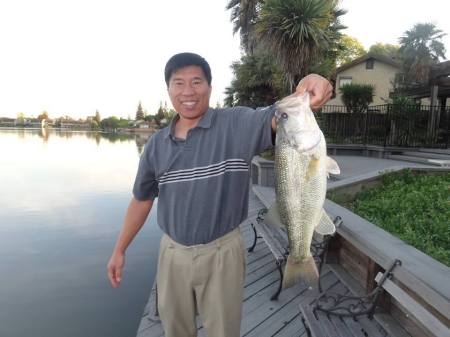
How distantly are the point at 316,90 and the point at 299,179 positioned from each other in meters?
0.42

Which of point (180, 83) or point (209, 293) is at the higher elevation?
point (180, 83)

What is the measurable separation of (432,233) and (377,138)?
12.6 meters

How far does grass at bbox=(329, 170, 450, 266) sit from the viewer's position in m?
4.28

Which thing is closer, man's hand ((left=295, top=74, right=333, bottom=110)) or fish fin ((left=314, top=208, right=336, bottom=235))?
man's hand ((left=295, top=74, right=333, bottom=110))

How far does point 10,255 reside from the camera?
8766 mm

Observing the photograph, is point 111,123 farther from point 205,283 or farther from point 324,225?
point 324,225

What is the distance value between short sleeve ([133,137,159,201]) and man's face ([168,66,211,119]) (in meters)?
0.31

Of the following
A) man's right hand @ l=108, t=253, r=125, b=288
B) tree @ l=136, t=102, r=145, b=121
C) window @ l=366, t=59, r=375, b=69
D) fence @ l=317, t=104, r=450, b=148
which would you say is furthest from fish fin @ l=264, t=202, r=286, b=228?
tree @ l=136, t=102, r=145, b=121

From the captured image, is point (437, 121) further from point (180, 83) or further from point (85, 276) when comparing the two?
point (180, 83)

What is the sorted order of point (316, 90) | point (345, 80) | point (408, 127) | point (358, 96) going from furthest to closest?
1. point (345, 80)
2. point (358, 96)
3. point (408, 127)
4. point (316, 90)

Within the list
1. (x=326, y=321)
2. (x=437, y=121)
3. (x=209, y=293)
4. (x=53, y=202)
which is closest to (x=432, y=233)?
(x=326, y=321)

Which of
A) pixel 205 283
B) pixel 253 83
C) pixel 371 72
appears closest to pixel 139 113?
pixel 371 72

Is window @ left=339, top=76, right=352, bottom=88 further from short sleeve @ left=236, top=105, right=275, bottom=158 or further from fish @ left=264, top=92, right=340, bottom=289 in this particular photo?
fish @ left=264, top=92, right=340, bottom=289

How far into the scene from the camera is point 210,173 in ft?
6.56
